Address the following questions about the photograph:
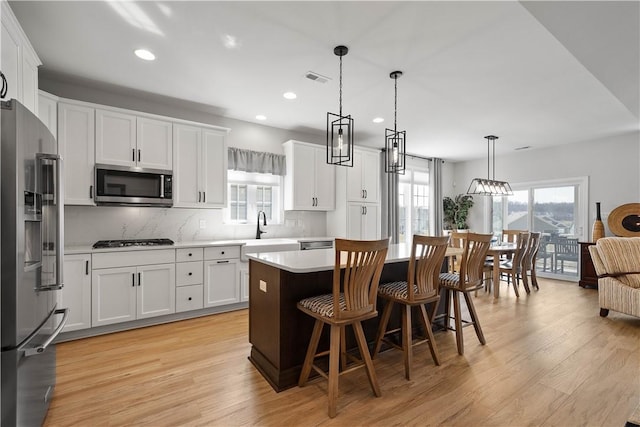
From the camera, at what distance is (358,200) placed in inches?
210

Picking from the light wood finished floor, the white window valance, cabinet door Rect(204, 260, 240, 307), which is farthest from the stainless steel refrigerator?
the white window valance

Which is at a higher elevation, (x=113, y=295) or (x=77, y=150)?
(x=77, y=150)

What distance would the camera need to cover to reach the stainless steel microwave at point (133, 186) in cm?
338

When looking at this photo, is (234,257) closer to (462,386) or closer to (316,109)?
(316,109)

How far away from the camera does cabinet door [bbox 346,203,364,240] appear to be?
5.21 meters

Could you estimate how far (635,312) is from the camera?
346 centimetres

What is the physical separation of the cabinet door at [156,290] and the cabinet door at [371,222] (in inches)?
122

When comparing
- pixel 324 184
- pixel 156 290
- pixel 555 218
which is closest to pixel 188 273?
pixel 156 290

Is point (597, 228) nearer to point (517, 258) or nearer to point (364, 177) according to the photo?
point (517, 258)

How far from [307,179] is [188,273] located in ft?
7.40

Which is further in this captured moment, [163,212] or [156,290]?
[163,212]

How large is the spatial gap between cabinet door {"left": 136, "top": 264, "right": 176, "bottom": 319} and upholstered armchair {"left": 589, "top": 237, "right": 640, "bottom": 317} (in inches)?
202

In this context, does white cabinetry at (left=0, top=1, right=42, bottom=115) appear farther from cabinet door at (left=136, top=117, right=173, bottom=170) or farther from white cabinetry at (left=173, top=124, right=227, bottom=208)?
white cabinetry at (left=173, top=124, right=227, bottom=208)

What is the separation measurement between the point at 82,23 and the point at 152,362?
2734 mm
